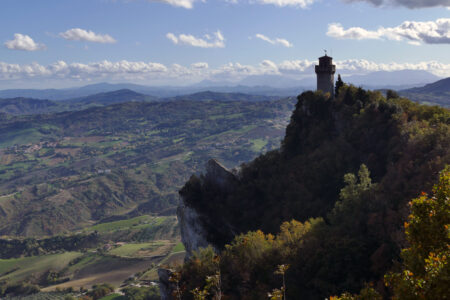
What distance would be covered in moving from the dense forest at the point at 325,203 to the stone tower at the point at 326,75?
4.14m

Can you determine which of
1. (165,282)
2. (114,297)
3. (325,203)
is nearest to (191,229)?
(165,282)

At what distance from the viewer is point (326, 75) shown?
83000mm

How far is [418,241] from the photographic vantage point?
1622cm

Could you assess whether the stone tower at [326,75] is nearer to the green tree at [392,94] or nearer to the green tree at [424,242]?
the green tree at [392,94]

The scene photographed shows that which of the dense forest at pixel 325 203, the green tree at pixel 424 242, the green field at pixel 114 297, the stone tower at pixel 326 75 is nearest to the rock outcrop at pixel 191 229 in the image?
the dense forest at pixel 325 203

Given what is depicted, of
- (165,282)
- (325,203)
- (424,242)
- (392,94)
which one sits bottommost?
(165,282)

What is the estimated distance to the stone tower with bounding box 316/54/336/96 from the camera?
81.3 m

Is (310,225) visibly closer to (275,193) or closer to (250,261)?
(250,261)

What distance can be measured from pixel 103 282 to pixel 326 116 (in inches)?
6637

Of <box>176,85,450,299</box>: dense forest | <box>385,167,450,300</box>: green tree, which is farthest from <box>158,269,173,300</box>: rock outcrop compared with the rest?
<box>385,167,450,300</box>: green tree

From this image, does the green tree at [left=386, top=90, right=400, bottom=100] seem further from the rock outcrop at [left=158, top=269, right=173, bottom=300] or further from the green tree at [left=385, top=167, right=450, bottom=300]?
the green tree at [left=385, top=167, right=450, bottom=300]

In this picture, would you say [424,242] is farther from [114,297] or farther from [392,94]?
[114,297]

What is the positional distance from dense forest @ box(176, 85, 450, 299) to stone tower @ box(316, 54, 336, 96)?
4.14 m

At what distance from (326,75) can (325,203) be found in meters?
33.8
